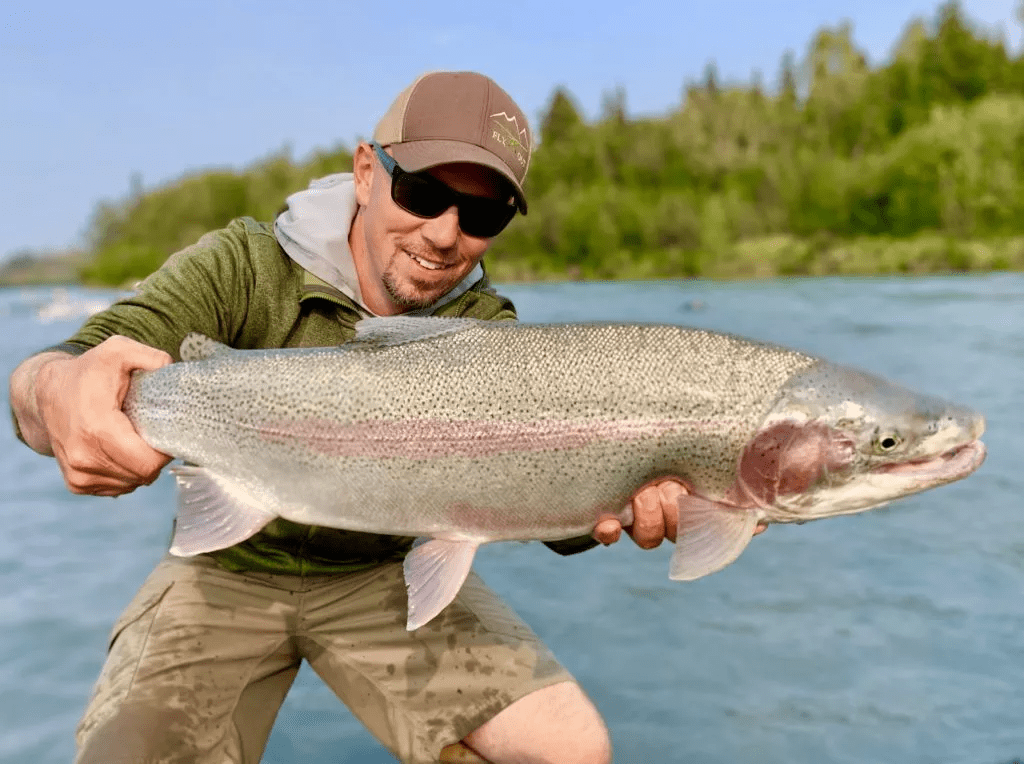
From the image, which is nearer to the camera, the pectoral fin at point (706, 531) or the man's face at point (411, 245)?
the pectoral fin at point (706, 531)

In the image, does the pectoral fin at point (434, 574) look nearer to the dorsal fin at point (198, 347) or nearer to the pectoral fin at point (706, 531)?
the pectoral fin at point (706, 531)

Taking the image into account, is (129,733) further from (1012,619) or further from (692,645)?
(1012,619)

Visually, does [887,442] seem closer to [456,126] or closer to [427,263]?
[427,263]

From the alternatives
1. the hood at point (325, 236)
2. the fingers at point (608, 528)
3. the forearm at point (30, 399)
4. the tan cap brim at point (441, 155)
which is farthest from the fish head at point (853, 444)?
the forearm at point (30, 399)

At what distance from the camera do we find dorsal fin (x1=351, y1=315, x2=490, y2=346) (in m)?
2.75

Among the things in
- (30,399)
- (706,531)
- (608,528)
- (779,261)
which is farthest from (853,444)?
(779,261)

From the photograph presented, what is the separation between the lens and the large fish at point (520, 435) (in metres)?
2.65

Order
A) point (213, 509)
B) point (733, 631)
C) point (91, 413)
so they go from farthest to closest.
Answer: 1. point (733, 631)
2. point (213, 509)
3. point (91, 413)

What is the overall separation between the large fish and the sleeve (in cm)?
26

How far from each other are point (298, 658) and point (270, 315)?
4.16 feet

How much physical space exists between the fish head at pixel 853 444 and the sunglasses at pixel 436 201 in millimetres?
1207

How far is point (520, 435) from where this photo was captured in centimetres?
266

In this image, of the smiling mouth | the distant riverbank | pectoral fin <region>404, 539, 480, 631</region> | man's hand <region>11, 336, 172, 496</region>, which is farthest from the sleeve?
the distant riverbank

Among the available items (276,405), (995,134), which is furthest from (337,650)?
(995,134)
